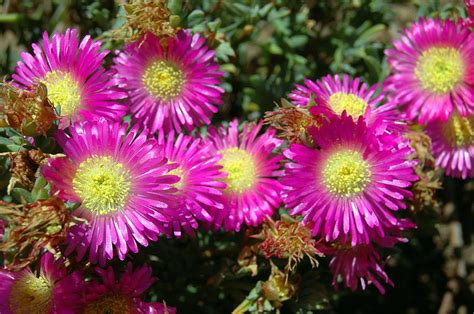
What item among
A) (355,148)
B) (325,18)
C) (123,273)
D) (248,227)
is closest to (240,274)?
(248,227)

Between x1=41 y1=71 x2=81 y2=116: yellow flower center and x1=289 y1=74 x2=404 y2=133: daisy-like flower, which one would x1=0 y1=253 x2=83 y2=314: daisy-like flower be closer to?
x1=41 y1=71 x2=81 y2=116: yellow flower center

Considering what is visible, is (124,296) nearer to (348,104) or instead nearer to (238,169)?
(238,169)

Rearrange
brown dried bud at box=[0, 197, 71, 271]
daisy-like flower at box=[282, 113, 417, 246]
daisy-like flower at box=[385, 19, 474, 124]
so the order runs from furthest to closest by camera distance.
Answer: daisy-like flower at box=[385, 19, 474, 124]
daisy-like flower at box=[282, 113, 417, 246]
brown dried bud at box=[0, 197, 71, 271]

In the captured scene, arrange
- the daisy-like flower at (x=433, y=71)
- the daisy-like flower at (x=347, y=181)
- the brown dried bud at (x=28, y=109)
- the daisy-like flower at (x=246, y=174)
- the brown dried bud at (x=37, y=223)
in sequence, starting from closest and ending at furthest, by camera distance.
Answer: the brown dried bud at (x=37, y=223)
the brown dried bud at (x=28, y=109)
the daisy-like flower at (x=347, y=181)
the daisy-like flower at (x=246, y=174)
the daisy-like flower at (x=433, y=71)

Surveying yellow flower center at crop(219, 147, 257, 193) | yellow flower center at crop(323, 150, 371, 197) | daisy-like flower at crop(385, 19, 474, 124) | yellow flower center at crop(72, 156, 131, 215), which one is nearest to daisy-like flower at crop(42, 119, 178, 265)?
yellow flower center at crop(72, 156, 131, 215)

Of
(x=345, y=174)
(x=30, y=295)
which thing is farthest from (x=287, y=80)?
(x=30, y=295)

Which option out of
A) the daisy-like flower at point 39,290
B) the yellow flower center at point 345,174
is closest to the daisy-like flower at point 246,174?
the yellow flower center at point 345,174

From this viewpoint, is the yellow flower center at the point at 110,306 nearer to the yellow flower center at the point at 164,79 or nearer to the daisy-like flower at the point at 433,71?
the yellow flower center at the point at 164,79
